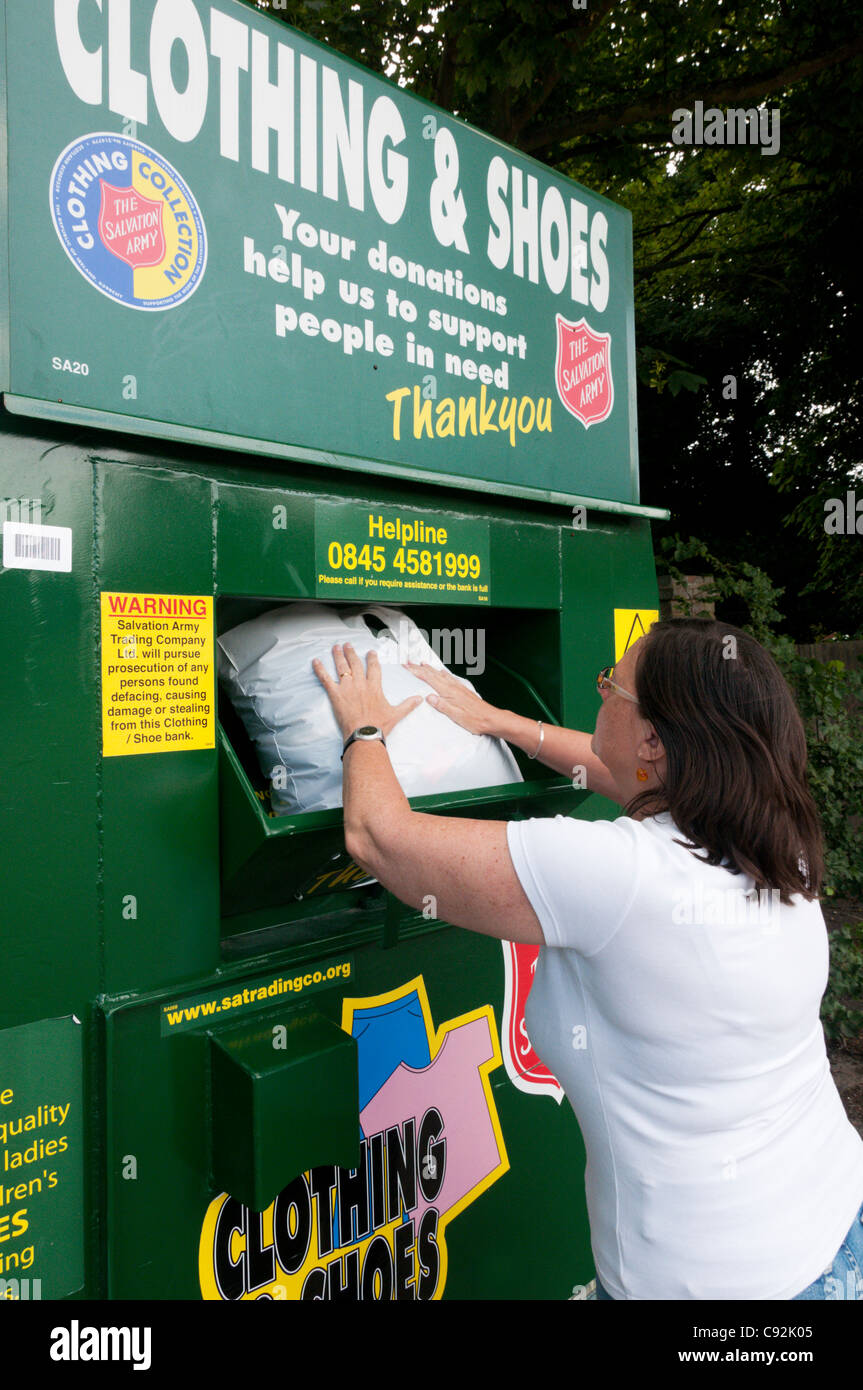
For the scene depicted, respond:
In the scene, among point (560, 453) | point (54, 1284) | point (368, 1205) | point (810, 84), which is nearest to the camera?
point (54, 1284)

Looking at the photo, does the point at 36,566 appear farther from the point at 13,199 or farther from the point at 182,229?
the point at 182,229

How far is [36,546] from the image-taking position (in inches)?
55.1

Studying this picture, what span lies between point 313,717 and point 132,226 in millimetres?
859

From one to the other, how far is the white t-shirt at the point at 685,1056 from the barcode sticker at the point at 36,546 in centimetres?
78

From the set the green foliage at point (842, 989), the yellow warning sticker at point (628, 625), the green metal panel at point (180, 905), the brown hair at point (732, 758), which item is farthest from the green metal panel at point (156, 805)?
the green foliage at point (842, 989)

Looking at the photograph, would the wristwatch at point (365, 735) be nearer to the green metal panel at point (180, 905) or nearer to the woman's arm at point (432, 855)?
the woman's arm at point (432, 855)

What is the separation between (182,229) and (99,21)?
32 centimetres

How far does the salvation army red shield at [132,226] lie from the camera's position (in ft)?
4.96

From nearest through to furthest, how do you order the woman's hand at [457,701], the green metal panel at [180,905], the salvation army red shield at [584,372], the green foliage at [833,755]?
the green metal panel at [180,905]
the woman's hand at [457,701]
the salvation army red shield at [584,372]
the green foliage at [833,755]

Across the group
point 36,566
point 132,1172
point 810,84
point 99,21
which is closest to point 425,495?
point 36,566

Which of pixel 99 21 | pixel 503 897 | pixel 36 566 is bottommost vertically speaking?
pixel 503 897

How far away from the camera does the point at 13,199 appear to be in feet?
4.58

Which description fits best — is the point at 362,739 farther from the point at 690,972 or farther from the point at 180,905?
the point at 690,972

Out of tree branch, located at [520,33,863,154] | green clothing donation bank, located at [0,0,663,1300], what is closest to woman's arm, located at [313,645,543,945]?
green clothing donation bank, located at [0,0,663,1300]
